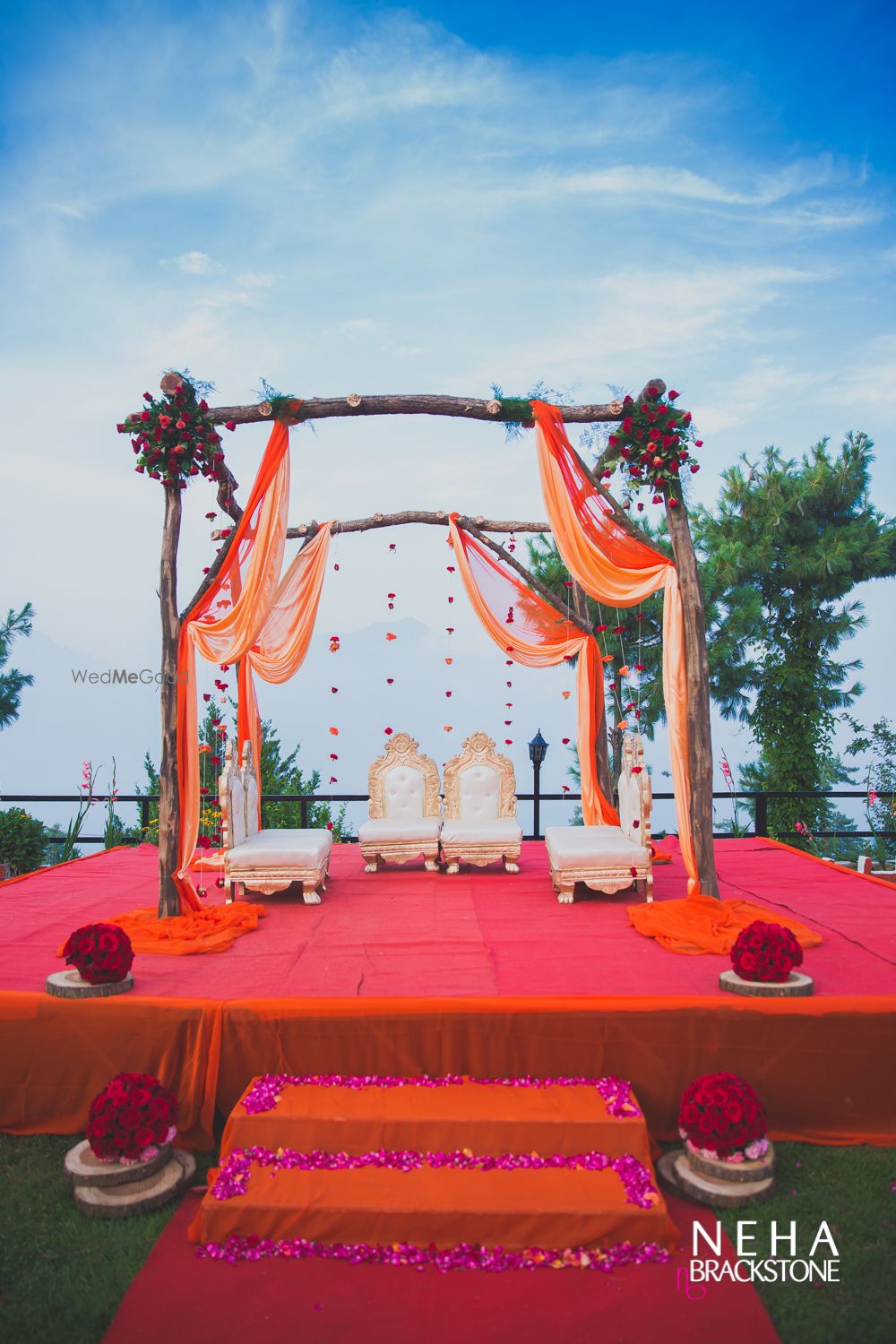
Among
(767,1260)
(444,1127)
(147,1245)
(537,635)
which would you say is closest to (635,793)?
(537,635)

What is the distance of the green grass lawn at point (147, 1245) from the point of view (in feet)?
7.97

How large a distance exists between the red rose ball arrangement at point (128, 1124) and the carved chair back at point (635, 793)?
11.5 feet

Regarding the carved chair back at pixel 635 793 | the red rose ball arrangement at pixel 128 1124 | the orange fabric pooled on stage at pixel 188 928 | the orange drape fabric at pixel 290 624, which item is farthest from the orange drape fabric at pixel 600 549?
the red rose ball arrangement at pixel 128 1124

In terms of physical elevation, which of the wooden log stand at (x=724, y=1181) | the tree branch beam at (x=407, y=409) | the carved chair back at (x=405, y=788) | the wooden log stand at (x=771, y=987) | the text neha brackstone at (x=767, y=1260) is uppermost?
the tree branch beam at (x=407, y=409)

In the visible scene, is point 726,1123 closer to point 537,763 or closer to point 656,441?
point 656,441

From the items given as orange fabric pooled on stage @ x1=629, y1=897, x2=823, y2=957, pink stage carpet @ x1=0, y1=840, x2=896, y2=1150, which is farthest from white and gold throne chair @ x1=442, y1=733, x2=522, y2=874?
pink stage carpet @ x1=0, y1=840, x2=896, y2=1150

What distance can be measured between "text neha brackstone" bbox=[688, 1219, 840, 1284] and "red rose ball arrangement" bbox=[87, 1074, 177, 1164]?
72.1 inches

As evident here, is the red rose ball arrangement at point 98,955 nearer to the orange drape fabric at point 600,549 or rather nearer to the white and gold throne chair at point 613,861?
the white and gold throne chair at point 613,861

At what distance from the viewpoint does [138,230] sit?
8531mm

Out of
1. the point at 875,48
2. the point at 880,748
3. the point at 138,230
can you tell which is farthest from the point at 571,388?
the point at 880,748

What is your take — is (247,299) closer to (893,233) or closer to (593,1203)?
(893,233)

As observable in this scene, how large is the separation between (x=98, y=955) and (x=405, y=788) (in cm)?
395

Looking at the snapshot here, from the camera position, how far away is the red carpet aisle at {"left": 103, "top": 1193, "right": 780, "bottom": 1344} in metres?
2.38

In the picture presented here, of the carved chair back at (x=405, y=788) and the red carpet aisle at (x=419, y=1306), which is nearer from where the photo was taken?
the red carpet aisle at (x=419, y=1306)
